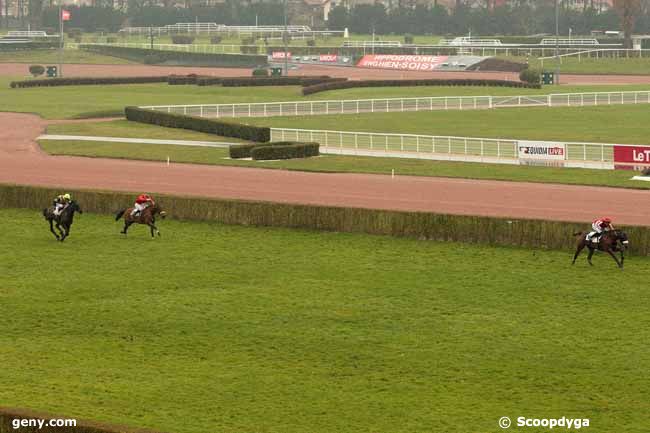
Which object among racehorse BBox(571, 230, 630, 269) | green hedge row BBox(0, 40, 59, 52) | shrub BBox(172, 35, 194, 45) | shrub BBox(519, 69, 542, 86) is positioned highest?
shrub BBox(172, 35, 194, 45)

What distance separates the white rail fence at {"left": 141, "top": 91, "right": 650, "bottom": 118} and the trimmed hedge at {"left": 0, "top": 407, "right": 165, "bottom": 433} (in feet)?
132

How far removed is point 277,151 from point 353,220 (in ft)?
44.4

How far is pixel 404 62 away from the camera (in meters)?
96.6

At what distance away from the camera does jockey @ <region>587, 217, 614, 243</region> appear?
2230 centimetres

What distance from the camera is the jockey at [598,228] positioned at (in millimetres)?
22297

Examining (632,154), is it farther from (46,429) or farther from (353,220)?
(46,429)

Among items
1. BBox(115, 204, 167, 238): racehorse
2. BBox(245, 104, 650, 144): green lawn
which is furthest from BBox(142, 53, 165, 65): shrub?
BBox(115, 204, 167, 238): racehorse

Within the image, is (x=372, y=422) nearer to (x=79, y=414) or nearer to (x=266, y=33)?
(x=79, y=414)

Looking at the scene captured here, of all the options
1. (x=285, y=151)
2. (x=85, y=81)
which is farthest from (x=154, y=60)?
(x=285, y=151)

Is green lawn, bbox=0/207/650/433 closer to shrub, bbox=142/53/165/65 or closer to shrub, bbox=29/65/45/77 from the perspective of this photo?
shrub, bbox=29/65/45/77

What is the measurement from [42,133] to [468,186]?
22.3m

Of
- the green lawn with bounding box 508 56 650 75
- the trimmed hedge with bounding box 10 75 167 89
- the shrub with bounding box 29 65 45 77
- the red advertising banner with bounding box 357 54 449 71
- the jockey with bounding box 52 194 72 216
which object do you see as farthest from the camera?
the red advertising banner with bounding box 357 54 449 71

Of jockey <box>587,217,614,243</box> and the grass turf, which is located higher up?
the grass turf

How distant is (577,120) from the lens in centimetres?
5438
